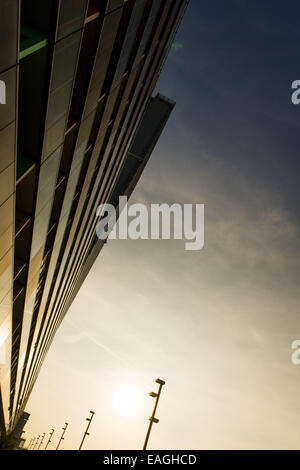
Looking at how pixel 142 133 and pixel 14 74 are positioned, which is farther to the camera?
pixel 142 133

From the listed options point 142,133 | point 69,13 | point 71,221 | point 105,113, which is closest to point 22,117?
point 69,13

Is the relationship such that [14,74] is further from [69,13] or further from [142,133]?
[142,133]

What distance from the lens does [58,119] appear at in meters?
6.50

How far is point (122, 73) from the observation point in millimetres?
9922

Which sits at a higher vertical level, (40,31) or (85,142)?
(85,142)

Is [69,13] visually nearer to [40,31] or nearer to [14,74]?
[40,31]

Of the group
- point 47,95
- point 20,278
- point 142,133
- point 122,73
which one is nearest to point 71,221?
point 20,278

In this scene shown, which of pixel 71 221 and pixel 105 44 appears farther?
pixel 71 221

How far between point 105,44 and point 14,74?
373 centimetres

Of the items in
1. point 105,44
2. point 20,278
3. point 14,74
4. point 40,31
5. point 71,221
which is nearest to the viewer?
point 14,74

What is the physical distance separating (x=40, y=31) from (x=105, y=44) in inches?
116
